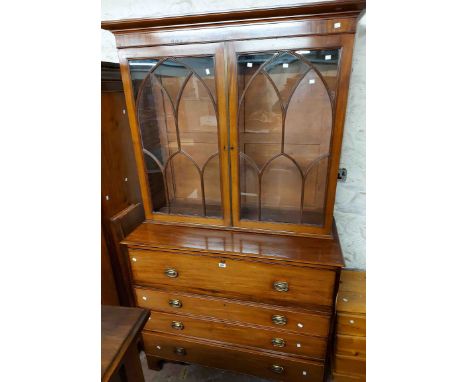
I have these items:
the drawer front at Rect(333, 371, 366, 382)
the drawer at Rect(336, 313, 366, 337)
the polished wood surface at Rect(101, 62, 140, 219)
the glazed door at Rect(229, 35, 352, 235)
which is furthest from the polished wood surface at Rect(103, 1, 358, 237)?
the drawer front at Rect(333, 371, 366, 382)

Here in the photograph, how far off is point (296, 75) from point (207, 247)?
0.81m

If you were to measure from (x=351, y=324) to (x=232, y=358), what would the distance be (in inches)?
24.3

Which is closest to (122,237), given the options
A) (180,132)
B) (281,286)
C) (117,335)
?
(180,132)

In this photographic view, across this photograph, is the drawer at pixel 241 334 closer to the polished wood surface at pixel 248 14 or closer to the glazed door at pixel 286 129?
the glazed door at pixel 286 129

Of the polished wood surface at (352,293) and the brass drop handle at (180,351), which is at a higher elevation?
the polished wood surface at (352,293)

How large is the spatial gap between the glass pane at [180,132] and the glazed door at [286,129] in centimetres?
12

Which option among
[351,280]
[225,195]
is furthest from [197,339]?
[351,280]

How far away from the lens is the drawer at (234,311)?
122 centimetres

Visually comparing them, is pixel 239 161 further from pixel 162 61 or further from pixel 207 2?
pixel 207 2

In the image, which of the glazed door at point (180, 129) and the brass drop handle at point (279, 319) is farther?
the brass drop handle at point (279, 319)

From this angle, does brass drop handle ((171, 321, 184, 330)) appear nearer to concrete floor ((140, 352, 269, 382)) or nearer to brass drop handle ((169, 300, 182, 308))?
brass drop handle ((169, 300, 182, 308))

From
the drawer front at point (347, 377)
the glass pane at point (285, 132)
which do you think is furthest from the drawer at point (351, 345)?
the glass pane at point (285, 132)

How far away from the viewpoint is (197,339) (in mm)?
1411

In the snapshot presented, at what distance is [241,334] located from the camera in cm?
133
